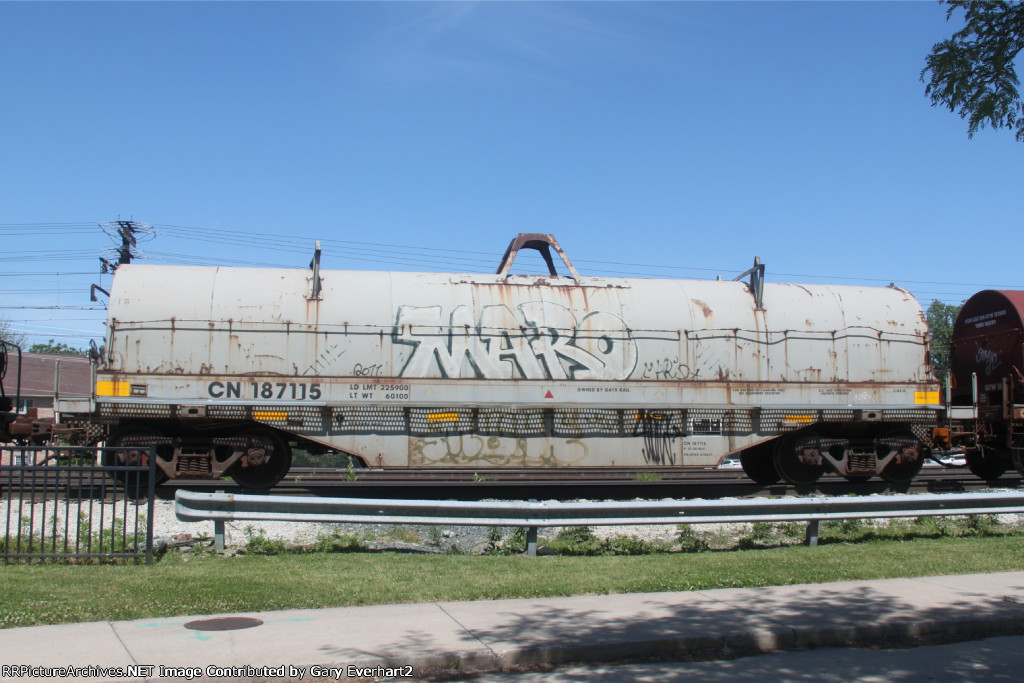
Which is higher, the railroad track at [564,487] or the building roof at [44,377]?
the building roof at [44,377]

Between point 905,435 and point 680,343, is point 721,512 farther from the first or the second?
point 905,435

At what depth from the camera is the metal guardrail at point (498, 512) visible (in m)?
9.10

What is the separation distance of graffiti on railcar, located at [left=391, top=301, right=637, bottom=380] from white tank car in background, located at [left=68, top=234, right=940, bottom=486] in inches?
0.9

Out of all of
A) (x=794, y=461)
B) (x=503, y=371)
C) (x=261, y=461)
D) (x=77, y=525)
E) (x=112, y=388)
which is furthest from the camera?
(x=794, y=461)

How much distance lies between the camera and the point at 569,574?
8.10m

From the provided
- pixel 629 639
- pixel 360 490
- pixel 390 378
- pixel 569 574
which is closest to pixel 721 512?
pixel 569 574

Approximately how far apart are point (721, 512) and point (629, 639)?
405cm

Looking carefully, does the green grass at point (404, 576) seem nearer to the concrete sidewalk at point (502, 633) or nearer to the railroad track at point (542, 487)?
the concrete sidewalk at point (502, 633)

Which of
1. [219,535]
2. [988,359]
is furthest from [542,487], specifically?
[988,359]

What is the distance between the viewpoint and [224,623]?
6211 millimetres

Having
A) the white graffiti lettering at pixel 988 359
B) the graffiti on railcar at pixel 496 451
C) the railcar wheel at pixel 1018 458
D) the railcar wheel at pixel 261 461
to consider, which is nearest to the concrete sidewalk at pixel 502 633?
the graffiti on railcar at pixel 496 451

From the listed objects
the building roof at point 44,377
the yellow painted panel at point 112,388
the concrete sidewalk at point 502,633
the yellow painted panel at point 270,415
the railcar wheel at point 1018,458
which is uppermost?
the building roof at point 44,377

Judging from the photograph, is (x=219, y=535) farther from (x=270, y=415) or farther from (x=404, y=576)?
(x=270, y=415)

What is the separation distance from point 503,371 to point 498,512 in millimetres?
4376
